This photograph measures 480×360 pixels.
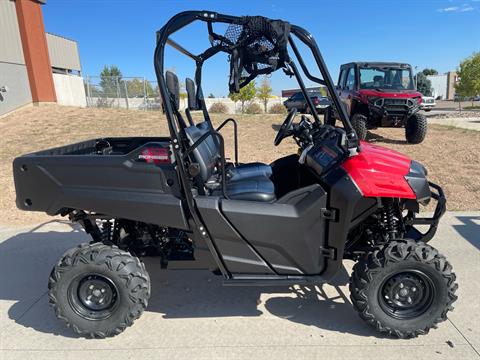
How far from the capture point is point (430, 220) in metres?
2.75

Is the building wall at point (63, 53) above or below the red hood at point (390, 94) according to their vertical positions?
above

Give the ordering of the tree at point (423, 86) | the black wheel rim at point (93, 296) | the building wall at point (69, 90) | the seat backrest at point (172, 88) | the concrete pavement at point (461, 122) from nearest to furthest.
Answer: the seat backrest at point (172, 88) → the black wheel rim at point (93, 296) → the concrete pavement at point (461, 122) → the building wall at point (69, 90) → the tree at point (423, 86)

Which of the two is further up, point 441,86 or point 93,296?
point 441,86

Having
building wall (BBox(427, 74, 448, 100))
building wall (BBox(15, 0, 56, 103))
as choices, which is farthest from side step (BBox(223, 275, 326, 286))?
building wall (BBox(427, 74, 448, 100))

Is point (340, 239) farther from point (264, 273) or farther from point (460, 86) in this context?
point (460, 86)

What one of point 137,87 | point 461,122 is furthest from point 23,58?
point 461,122

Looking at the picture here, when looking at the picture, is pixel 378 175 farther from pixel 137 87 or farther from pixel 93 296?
pixel 137 87

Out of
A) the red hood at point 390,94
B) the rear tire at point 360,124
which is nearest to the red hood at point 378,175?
the rear tire at point 360,124

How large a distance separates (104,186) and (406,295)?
2.07m

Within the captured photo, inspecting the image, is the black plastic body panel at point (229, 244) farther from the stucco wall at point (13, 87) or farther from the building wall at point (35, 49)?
the building wall at point (35, 49)

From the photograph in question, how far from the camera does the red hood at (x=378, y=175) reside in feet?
7.61

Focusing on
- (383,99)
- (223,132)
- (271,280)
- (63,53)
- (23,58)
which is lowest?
(271,280)

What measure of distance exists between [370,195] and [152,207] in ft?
4.41

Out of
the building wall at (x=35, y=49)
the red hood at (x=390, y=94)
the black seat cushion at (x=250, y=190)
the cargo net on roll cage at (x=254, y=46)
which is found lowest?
the black seat cushion at (x=250, y=190)
